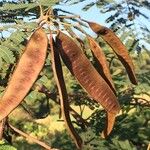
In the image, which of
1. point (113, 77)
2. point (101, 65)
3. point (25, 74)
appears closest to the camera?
point (25, 74)

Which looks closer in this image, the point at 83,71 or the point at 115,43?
the point at 83,71

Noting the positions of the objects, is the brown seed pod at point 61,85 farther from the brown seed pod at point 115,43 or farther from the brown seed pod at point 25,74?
the brown seed pod at point 115,43

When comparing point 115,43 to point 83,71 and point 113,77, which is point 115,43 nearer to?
point 83,71

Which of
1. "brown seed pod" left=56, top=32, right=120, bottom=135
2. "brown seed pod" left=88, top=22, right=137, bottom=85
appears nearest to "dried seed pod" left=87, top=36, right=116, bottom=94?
"brown seed pod" left=88, top=22, right=137, bottom=85

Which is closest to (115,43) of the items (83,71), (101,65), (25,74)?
(101,65)

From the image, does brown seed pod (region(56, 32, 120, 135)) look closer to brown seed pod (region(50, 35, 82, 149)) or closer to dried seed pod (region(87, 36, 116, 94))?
brown seed pod (region(50, 35, 82, 149))

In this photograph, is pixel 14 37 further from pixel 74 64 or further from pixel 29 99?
pixel 74 64

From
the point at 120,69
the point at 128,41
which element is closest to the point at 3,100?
the point at 128,41
